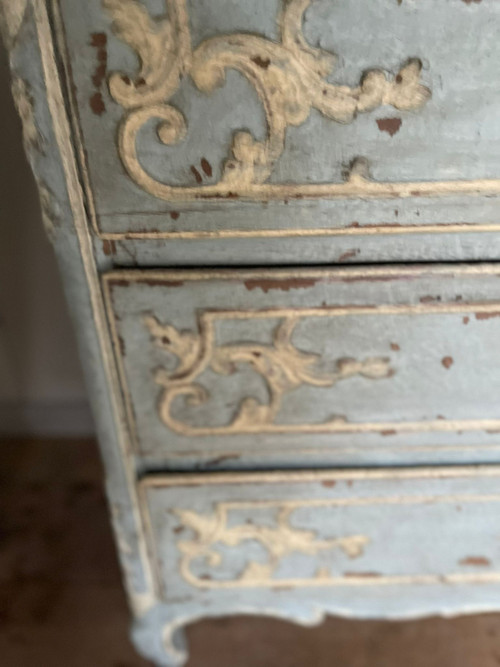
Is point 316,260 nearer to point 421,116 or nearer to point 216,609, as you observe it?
point 421,116

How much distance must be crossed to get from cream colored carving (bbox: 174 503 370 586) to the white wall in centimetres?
59

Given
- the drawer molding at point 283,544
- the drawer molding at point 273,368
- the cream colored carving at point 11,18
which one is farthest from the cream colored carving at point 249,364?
the cream colored carving at point 11,18

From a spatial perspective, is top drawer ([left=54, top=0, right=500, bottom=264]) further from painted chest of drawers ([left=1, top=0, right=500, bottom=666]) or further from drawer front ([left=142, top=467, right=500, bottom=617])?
drawer front ([left=142, top=467, right=500, bottom=617])

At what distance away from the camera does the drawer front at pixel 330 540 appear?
63 cm

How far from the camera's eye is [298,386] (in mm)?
567

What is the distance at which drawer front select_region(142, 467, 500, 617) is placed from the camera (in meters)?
0.63

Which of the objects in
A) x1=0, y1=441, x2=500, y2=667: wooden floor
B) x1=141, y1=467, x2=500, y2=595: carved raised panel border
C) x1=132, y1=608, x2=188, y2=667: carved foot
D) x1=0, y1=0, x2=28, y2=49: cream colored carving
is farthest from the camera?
x1=0, y1=441, x2=500, y2=667: wooden floor

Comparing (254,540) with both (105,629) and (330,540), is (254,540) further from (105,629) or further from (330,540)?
(105,629)

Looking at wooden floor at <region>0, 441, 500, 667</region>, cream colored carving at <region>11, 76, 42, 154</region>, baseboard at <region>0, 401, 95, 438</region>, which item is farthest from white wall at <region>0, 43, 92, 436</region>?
cream colored carving at <region>11, 76, 42, 154</region>

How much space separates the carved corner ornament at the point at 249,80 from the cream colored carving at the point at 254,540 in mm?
400

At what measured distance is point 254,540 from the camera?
2.24 feet

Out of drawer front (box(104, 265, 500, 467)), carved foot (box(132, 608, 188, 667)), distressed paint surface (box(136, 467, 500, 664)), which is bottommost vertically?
carved foot (box(132, 608, 188, 667))

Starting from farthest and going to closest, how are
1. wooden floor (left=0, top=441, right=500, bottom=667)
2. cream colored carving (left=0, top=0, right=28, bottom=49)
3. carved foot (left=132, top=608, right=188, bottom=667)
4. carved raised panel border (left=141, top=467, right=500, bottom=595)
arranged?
wooden floor (left=0, top=441, right=500, bottom=667) < carved foot (left=132, top=608, right=188, bottom=667) < carved raised panel border (left=141, top=467, right=500, bottom=595) < cream colored carving (left=0, top=0, right=28, bottom=49)

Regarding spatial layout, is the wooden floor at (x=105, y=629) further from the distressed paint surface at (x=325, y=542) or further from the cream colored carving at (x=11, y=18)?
the cream colored carving at (x=11, y=18)
